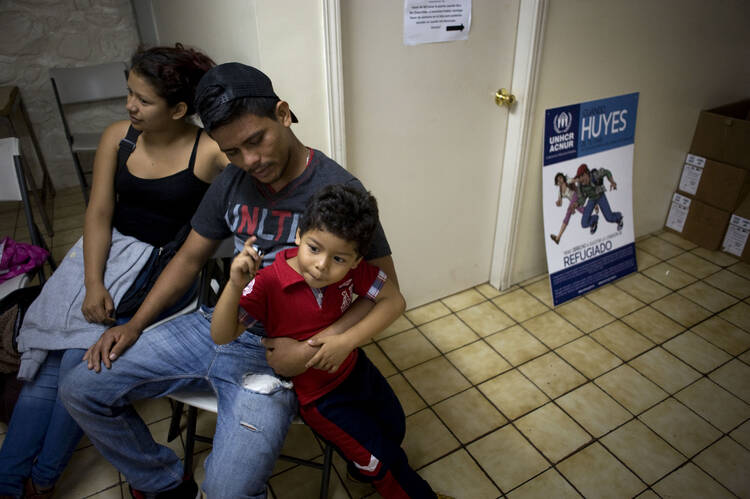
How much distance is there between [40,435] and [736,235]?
135 inches

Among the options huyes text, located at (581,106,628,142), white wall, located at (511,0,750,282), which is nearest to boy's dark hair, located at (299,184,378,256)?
white wall, located at (511,0,750,282)

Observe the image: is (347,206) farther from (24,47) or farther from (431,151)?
(24,47)

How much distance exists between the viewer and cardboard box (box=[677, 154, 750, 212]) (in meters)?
2.78

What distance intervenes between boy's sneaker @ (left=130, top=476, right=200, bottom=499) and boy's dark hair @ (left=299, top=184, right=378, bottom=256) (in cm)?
97

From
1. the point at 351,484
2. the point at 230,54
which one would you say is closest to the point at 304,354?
the point at 351,484

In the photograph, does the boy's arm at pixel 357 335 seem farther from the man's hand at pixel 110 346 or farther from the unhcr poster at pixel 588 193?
the unhcr poster at pixel 588 193

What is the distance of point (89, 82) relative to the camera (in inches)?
129

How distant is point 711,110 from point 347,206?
2793 millimetres

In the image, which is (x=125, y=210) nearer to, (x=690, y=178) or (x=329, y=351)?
(x=329, y=351)

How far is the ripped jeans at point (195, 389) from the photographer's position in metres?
1.18

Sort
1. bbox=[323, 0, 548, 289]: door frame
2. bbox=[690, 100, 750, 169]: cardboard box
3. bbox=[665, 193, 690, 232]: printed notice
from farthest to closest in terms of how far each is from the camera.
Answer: bbox=[665, 193, 690, 232]: printed notice → bbox=[690, 100, 750, 169]: cardboard box → bbox=[323, 0, 548, 289]: door frame

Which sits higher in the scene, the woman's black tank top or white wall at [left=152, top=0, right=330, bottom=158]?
white wall at [left=152, top=0, right=330, bottom=158]

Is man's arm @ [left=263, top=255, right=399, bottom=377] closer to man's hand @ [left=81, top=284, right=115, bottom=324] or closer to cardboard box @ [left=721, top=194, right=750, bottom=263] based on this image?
man's hand @ [left=81, top=284, right=115, bottom=324]

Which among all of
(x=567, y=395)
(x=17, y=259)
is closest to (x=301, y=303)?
(x=17, y=259)
